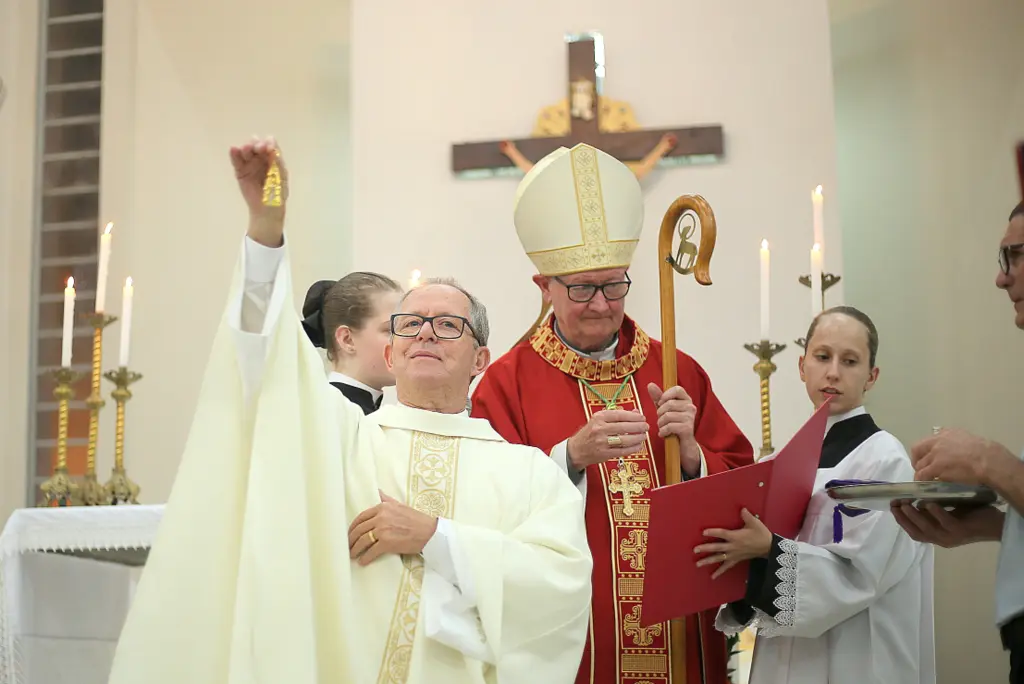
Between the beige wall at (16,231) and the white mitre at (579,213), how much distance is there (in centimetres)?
411

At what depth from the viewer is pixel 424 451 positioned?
3090 millimetres

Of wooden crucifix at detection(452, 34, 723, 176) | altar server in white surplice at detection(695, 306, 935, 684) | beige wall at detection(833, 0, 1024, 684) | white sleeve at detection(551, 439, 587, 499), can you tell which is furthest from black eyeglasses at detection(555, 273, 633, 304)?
beige wall at detection(833, 0, 1024, 684)

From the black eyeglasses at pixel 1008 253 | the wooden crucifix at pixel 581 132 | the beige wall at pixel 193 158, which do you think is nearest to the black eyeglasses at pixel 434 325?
the black eyeglasses at pixel 1008 253

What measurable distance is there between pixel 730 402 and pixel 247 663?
3.63 m

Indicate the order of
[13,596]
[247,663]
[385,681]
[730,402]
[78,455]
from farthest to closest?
[78,455]
[730,402]
[13,596]
[385,681]
[247,663]

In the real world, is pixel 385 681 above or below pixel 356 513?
below

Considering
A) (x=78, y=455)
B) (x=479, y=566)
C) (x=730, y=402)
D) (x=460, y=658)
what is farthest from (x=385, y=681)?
(x=78, y=455)

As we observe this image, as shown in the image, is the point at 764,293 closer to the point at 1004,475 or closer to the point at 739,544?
the point at 739,544

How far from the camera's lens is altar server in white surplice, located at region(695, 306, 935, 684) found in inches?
129

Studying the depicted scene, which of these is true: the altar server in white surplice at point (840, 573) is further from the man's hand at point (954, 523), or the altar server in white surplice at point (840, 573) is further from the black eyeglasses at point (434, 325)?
the black eyeglasses at point (434, 325)

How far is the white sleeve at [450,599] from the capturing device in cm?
270

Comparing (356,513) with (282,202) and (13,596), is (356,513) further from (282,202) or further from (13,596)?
(13,596)

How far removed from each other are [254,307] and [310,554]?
605 mm

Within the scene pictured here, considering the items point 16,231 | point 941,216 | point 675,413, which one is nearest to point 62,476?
point 675,413
